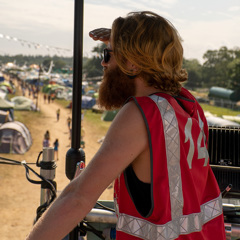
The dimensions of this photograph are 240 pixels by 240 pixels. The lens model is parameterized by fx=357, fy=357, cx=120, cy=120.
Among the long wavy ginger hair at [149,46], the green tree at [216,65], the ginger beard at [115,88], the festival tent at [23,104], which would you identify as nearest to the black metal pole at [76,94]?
the ginger beard at [115,88]

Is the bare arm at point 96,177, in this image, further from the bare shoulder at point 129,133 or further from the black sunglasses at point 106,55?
the black sunglasses at point 106,55

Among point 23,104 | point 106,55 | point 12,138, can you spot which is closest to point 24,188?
point 12,138

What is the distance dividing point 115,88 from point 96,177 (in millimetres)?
380

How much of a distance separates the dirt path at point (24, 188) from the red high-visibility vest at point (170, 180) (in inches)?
541

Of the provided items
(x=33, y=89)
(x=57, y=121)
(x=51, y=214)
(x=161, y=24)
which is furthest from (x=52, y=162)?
(x=33, y=89)

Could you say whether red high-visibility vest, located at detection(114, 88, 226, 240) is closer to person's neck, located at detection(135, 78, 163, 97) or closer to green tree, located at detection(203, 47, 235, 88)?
person's neck, located at detection(135, 78, 163, 97)

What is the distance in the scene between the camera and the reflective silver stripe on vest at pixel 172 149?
103 centimetres

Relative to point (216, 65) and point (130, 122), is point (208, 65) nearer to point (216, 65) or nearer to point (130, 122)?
point (216, 65)

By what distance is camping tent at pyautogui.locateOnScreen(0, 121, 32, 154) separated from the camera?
23469 mm

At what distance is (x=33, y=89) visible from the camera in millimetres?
41938

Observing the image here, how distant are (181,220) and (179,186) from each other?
111mm

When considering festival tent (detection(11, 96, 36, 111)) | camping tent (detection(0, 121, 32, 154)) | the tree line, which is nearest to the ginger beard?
camping tent (detection(0, 121, 32, 154))

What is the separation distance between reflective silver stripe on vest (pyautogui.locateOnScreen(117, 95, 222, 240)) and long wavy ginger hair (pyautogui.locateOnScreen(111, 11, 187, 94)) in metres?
0.12

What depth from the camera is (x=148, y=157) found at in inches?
40.4
